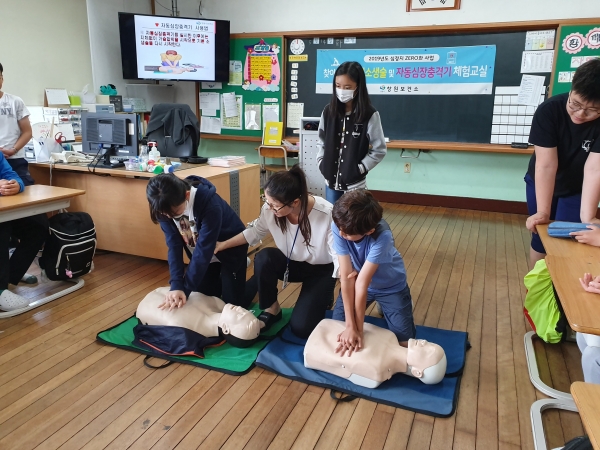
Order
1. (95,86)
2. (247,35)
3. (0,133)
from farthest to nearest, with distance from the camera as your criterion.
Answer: (247,35) < (95,86) < (0,133)

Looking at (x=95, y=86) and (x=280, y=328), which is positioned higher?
(x=95, y=86)

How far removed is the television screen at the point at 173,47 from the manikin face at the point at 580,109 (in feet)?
14.2

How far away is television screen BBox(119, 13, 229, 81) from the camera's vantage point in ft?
16.6

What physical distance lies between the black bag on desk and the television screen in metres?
3.00

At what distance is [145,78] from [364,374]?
15.2ft

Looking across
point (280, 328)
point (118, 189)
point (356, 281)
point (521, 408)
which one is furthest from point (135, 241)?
point (521, 408)

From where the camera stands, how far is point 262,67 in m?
5.32

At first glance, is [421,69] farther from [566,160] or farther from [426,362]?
[426,362]

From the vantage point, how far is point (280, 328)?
2262 mm

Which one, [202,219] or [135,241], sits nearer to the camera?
[202,219]

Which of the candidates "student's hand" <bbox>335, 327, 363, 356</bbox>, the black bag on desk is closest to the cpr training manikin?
"student's hand" <bbox>335, 327, 363, 356</bbox>

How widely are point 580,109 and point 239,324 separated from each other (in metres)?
1.62

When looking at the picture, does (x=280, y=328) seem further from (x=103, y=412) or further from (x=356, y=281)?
(x=103, y=412)

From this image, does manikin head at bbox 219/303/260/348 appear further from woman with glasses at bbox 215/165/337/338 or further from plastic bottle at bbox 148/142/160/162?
plastic bottle at bbox 148/142/160/162
